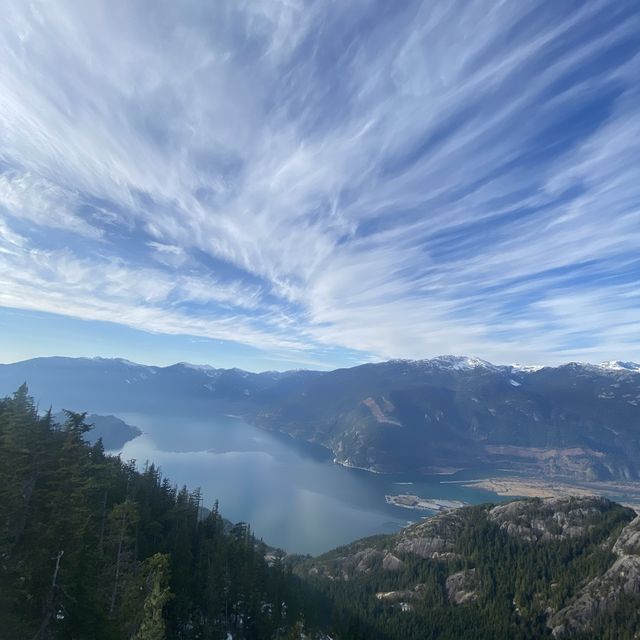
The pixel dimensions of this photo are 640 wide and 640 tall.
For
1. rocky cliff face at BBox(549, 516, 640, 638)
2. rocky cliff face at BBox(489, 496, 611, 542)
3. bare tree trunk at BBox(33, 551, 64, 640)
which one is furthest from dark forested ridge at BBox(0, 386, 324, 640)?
rocky cliff face at BBox(489, 496, 611, 542)

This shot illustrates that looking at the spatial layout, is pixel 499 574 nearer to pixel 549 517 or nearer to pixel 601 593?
pixel 601 593

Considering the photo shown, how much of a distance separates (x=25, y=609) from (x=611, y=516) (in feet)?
644

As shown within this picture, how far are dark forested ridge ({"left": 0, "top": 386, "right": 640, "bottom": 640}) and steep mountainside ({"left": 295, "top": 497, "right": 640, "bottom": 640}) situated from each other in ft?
1.68

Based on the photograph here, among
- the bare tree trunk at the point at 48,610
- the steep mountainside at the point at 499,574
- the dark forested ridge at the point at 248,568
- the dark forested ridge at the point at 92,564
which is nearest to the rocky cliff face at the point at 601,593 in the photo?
the steep mountainside at the point at 499,574

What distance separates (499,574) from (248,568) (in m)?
104

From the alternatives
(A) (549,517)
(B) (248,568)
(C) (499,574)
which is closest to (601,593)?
(C) (499,574)

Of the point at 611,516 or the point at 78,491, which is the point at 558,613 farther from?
the point at 78,491

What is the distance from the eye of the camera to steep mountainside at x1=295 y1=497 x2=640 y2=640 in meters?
116

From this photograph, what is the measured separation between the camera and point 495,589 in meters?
135

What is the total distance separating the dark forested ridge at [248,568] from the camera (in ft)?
96.3

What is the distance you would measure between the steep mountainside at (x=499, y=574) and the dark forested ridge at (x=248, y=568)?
1.68 feet

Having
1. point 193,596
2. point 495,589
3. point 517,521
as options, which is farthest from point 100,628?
point 517,521

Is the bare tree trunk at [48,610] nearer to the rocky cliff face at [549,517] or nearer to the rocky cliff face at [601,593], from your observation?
the rocky cliff face at [601,593]

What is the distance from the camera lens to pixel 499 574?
142 meters
